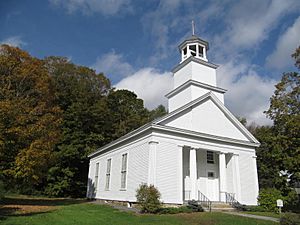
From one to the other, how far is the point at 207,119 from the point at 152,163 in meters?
6.38

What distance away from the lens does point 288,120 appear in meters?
22.2

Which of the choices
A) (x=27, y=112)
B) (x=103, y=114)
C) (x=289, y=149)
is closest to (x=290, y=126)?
(x=289, y=149)

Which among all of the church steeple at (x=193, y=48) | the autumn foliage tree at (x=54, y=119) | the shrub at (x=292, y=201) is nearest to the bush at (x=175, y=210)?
the autumn foliage tree at (x=54, y=119)

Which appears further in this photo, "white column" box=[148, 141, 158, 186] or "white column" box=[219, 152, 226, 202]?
"white column" box=[219, 152, 226, 202]

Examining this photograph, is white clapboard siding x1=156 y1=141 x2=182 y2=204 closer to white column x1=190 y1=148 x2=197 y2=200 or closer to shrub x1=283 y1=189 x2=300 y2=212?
white column x1=190 y1=148 x2=197 y2=200

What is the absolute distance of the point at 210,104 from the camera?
22500 mm

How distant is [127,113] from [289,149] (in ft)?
83.5

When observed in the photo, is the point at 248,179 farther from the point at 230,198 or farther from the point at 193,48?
the point at 193,48

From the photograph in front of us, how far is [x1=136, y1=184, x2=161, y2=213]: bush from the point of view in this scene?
15.7m

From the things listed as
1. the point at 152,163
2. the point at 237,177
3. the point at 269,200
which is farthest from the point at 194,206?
the point at 269,200

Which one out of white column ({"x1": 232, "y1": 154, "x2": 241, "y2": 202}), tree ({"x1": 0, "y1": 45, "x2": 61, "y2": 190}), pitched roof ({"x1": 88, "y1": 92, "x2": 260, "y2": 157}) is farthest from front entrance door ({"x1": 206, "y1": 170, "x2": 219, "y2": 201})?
tree ({"x1": 0, "y1": 45, "x2": 61, "y2": 190})

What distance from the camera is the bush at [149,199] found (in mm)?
15664

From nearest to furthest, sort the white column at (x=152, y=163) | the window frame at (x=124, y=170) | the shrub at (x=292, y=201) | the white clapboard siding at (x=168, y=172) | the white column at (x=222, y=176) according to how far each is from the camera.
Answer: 1. the white column at (x=152, y=163)
2. the white clapboard siding at (x=168, y=172)
3. the white column at (x=222, y=176)
4. the window frame at (x=124, y=170)
5. the shrub at (x=292, y=201)

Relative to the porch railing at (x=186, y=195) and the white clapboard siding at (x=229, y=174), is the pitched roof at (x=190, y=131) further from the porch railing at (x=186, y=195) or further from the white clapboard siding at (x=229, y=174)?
the porch railing at (x=186, y=195)
